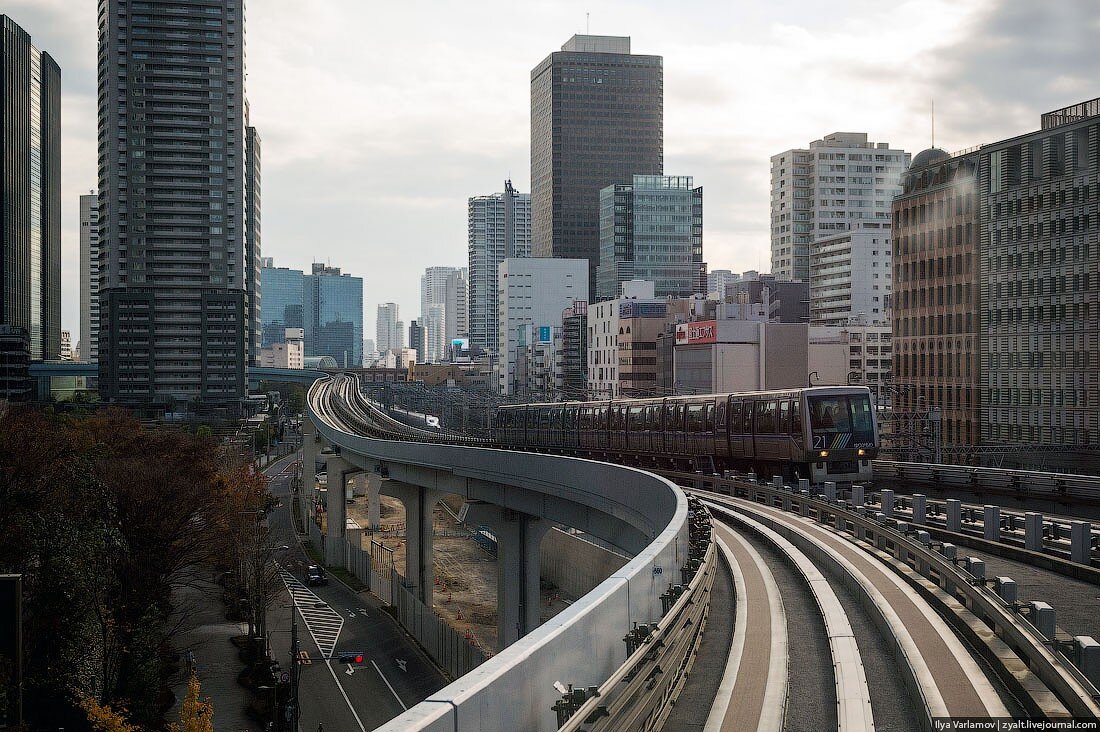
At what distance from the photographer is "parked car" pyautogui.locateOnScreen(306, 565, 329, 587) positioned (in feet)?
198

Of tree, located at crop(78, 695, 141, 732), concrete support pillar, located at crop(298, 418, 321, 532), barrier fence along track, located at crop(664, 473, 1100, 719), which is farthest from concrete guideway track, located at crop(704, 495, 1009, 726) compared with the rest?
concrete support pillar, located at crop(298, 418, 321, 532)

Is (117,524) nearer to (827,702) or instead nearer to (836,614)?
(836,614)

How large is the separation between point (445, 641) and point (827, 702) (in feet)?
114

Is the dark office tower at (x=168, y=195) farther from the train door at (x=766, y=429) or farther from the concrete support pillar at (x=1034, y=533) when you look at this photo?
the concrete support pillar at (x=1034, y=533)

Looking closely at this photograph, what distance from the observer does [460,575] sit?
67.4 metres

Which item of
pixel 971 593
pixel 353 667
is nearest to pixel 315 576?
pixel 353 667

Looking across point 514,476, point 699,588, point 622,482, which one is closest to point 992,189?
point 514,476

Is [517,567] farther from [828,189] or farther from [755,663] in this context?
[828,189]

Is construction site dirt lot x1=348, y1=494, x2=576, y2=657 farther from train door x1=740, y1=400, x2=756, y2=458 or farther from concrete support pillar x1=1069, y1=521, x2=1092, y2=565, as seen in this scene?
concrete support pillar x1=1069, y1=521, x2=1092, y2=565

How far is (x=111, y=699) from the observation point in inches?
1202

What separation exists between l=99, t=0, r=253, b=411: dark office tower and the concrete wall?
104 metres

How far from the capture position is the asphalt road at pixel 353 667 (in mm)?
36688

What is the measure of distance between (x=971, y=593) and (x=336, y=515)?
2359 inches

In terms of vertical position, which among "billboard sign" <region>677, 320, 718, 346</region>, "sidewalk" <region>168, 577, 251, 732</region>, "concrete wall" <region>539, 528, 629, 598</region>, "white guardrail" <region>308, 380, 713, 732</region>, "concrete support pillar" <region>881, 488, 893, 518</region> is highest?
"billboard sign" <region>677, 320, 718, 346</region>
